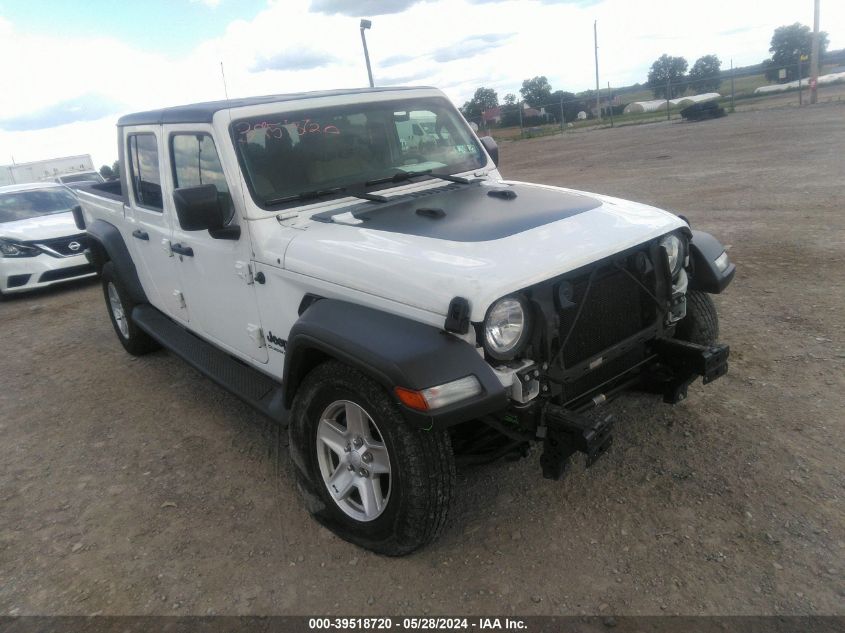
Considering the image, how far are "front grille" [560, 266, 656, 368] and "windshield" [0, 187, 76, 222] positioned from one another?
9.39 m

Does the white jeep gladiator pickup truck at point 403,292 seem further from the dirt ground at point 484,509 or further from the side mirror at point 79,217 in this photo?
the side mirror at point 79,217

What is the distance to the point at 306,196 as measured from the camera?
3578 mm

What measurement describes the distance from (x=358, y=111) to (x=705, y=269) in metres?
2.22

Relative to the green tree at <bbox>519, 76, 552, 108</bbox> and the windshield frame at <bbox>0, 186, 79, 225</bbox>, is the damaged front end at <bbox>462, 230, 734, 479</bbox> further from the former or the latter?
the green tree at <bbox>519, 76, 552, 108</bbox>

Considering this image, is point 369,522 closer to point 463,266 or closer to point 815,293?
point 463,266

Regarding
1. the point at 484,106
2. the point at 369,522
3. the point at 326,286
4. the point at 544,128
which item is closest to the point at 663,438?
the point at 369,522

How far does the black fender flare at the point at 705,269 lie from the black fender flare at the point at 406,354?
1589mm

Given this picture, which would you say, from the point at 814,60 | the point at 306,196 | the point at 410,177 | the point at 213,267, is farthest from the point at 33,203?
the point at 814,60

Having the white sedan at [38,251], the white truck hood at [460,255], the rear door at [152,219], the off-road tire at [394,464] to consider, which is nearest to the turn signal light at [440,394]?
the off-road tire at [394,464]

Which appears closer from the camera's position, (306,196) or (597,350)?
(597,350)

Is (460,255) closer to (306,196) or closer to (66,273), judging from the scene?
(306,196)

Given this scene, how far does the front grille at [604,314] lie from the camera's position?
2.84m

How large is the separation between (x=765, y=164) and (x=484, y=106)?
1399 inches

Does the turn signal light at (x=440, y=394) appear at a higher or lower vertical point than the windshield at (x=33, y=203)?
lower
